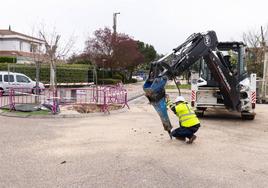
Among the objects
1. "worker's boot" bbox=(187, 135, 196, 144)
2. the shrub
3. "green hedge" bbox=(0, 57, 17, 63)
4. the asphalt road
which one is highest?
"green hedge" bbox=(0, 57, 17, 63)

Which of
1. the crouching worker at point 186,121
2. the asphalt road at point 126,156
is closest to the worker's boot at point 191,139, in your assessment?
the crouching worker at point 186,121

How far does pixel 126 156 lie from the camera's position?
7.07 metres

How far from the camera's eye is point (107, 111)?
13.9 m

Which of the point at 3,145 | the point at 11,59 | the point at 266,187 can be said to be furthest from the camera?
the point at 11,59

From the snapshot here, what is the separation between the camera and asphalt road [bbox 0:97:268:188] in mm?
5609

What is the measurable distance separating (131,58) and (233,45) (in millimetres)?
35419

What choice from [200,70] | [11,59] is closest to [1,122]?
[200,70]

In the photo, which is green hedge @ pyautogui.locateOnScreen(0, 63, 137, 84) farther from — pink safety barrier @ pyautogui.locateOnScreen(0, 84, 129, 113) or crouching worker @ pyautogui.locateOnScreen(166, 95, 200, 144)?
crouching worker @ pyautogui.locateOnScreen(166, 95, 200, 144)

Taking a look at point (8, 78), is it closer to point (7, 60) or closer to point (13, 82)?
point (13, 82)

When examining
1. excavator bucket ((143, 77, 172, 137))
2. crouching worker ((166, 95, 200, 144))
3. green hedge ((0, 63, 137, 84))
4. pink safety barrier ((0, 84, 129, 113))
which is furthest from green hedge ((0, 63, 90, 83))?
crouching worker ((166, 95, 200, 144))

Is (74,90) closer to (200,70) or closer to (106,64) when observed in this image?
(200,70)

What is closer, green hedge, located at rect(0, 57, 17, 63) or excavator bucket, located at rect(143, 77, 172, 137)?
excavator bucket, located at rect(143, 77, 172, 137)

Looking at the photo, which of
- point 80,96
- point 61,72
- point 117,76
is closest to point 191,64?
point 80,96

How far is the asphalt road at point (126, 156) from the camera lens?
5609 millimetres
